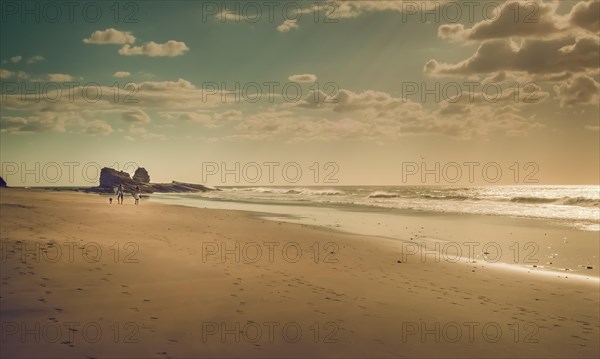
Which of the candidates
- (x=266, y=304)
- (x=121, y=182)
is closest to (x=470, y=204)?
(x=266, y=304)

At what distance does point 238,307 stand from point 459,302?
5882 millimetres

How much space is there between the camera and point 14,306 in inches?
344

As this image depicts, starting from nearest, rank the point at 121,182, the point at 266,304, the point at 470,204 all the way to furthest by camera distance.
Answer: the point at 266,304 → the point at 470,204 → the point at 121,182

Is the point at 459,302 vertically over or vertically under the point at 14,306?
under

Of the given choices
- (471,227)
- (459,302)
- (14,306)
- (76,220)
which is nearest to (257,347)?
(14,306)

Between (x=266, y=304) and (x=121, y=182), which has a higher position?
(x=121, y=182)

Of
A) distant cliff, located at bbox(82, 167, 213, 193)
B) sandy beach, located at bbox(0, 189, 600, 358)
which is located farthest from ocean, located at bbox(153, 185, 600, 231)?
distant cliff, located at bbox(82, 167, 213, 193)

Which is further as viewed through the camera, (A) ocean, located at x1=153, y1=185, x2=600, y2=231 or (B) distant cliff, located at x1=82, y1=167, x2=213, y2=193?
(B) distant cliff, located at x1=82, y1=167, x2=213, y2=193

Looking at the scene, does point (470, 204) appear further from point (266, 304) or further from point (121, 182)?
point (121, 182)

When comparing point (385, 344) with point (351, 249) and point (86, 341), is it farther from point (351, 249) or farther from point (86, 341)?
point (351, 249)

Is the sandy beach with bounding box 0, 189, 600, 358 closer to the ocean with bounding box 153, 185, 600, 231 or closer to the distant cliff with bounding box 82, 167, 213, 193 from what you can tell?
the ocean with bounding box 153, 185, 600, 231

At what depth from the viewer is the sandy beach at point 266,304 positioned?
7.77 m

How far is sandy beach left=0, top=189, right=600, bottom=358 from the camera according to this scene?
7.77 m

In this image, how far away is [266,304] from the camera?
10117mm
